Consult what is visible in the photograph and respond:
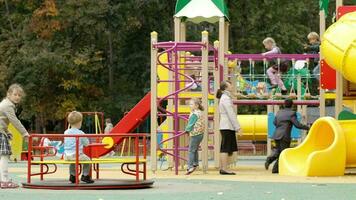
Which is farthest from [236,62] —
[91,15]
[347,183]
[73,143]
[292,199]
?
[91,15]

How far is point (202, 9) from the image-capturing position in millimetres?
23031

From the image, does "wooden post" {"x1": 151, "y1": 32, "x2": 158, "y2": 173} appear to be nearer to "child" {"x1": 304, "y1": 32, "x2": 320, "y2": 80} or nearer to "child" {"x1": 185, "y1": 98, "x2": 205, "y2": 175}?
"child" {"x1": 185, "y1": 98, "x2": 205, "y2": 175}

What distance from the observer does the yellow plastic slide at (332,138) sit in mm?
18047

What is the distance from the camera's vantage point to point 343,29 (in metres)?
19.5

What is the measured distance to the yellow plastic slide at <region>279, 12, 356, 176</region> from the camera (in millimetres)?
18047

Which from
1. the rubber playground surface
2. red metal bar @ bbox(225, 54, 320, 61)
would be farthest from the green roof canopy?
the rubber playground surface

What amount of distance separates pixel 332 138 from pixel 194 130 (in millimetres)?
3131

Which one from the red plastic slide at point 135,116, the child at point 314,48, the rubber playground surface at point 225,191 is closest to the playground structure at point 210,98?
the red plastic slide at point 135,116

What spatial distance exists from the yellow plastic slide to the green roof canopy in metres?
3.58

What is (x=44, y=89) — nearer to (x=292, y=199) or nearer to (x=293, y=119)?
(x=293, y=119)

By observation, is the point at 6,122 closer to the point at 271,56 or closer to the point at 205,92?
the point at 205,92

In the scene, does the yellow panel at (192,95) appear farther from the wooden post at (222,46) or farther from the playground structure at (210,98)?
the wooden post at (222,46)

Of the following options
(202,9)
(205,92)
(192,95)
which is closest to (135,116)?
(192,95)

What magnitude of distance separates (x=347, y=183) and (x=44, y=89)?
3329 cm
